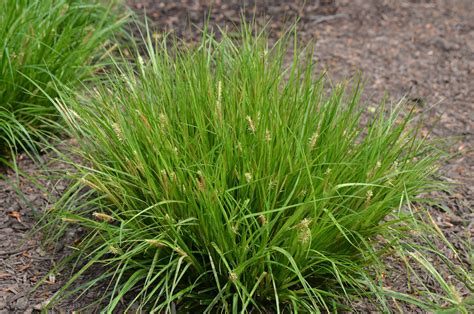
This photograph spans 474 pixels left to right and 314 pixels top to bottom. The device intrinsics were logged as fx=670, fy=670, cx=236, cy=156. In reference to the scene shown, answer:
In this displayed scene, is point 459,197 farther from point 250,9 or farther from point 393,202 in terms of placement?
point 250,9

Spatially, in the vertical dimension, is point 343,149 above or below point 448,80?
above

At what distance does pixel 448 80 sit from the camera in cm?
485

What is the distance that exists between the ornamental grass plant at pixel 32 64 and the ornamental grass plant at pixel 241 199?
2.07 ft

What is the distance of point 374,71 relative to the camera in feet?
16.2

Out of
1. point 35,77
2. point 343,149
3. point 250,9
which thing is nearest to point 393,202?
point 343,149

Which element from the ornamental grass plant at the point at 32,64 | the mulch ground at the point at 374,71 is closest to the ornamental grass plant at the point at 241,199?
the mulch ground at the point at 374,71

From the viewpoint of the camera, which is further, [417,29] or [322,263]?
[417,29]

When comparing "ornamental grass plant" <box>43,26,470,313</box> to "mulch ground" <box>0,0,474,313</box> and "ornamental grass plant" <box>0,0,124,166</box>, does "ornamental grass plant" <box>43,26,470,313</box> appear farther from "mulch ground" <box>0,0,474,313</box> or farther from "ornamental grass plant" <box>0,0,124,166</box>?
"ornamental grass plant" <box>0,0,124,166</box>

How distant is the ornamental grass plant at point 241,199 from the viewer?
8.04 ft

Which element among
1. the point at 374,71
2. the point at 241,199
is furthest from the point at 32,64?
the point at 374,71

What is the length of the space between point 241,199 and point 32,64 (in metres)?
1.59

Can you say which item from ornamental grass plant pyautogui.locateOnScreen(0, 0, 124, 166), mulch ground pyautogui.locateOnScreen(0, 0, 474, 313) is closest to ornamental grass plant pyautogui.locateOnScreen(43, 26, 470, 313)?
mulch ground pyautogui.locateOnScreen(0, 0, 474, 313)

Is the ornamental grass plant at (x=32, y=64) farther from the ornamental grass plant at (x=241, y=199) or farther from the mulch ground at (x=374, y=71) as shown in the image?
the ornamental grass plant at (x=241, y=199)

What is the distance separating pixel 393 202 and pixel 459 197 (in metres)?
0.95
